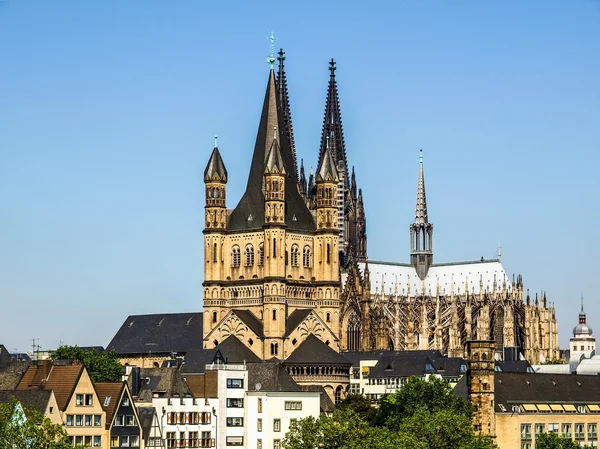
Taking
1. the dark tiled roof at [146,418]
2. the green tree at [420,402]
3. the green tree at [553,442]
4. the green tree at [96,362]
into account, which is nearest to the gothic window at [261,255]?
the green tree at [96,362]

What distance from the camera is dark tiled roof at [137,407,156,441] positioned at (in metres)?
148

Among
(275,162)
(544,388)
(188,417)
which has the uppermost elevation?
(275,162)

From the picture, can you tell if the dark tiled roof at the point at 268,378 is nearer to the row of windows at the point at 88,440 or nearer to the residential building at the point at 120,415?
the residential building at the point at 120,415

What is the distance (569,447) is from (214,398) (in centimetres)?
3302

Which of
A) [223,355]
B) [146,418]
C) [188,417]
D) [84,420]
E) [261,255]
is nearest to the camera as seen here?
[84,420]

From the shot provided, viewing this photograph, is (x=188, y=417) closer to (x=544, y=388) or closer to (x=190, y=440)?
(x=190, y=440)

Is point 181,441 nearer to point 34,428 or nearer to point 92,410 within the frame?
point 92,410

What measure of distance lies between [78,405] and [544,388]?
5907 cm

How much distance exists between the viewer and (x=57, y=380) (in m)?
142

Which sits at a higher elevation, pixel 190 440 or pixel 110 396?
pixel 110 396

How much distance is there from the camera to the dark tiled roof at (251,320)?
196m

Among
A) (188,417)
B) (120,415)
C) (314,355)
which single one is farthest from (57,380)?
(314,355)

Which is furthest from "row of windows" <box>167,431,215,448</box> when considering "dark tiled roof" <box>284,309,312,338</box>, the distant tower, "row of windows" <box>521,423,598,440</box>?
"dark tiled roof" <box>284,309,312,338</box>

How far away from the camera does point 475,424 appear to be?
570 ft
